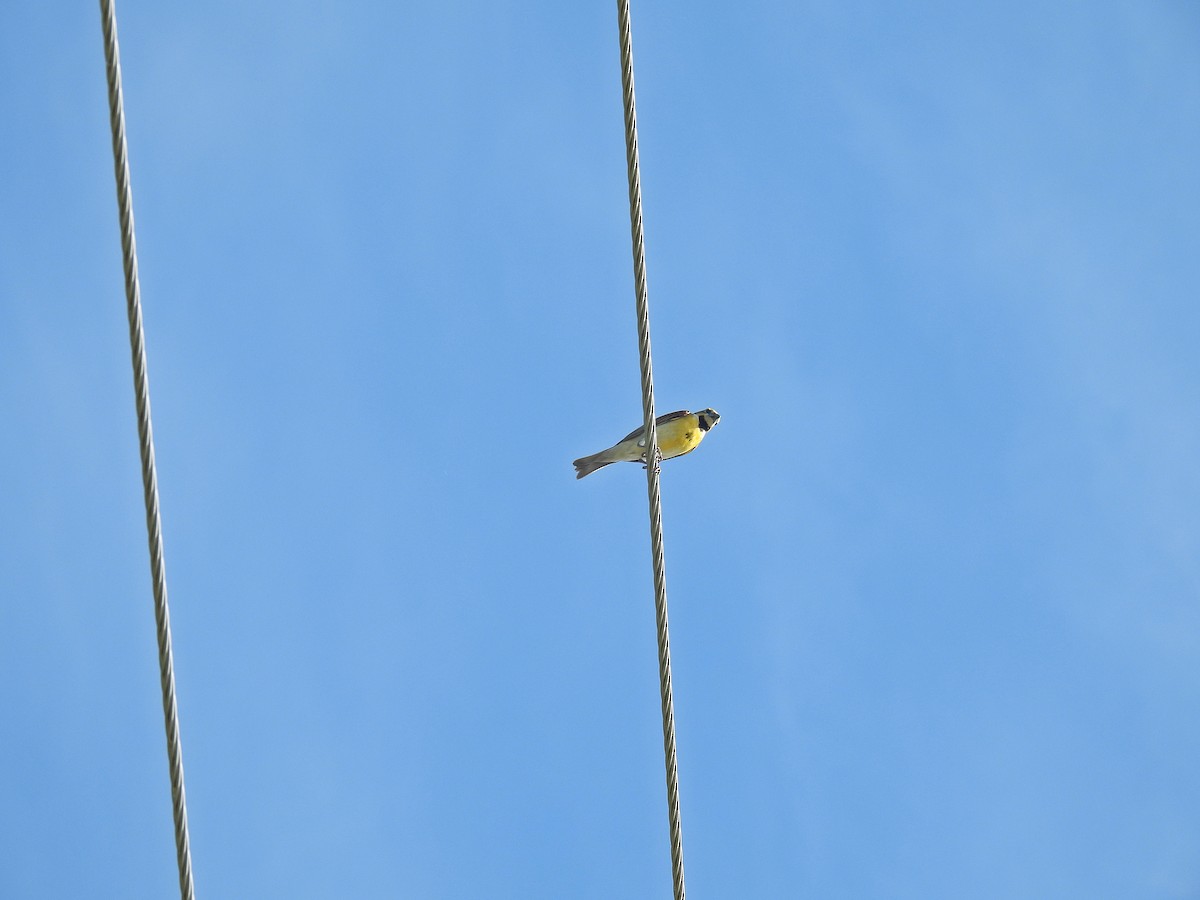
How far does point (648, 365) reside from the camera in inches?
258

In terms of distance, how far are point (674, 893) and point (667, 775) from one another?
18.8 inches

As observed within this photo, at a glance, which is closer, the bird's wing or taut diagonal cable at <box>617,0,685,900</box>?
taut diagonal cable at <box>617,0,685,900</box>

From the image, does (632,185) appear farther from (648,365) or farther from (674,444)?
(674,444)

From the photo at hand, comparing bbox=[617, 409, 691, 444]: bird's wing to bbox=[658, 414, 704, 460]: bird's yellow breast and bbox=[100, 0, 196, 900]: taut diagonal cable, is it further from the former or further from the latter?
bbox=[100, 0, 196, 900]: taut diagonal cable

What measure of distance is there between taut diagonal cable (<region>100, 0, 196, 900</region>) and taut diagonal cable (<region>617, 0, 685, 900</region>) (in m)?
1.97

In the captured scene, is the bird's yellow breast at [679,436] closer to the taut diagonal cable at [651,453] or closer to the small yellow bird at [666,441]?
the small yellow bird at [666,441]

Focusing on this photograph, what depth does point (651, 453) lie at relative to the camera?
669 centimetres

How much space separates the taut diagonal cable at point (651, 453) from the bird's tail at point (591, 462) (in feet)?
22.5

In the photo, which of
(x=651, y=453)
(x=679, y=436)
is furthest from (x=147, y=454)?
(x=679, y=436)

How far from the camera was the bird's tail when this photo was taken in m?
13.6

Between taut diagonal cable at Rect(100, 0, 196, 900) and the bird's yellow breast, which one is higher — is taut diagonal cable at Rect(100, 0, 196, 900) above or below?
above

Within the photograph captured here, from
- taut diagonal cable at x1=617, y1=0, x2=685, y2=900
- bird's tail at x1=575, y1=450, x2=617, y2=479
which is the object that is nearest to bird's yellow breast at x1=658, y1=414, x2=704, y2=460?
bird's tail at x1=575, y1=450, x2=617, y2=479

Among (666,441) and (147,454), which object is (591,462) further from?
(147,454)

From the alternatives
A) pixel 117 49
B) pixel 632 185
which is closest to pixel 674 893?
pixel 632 185
